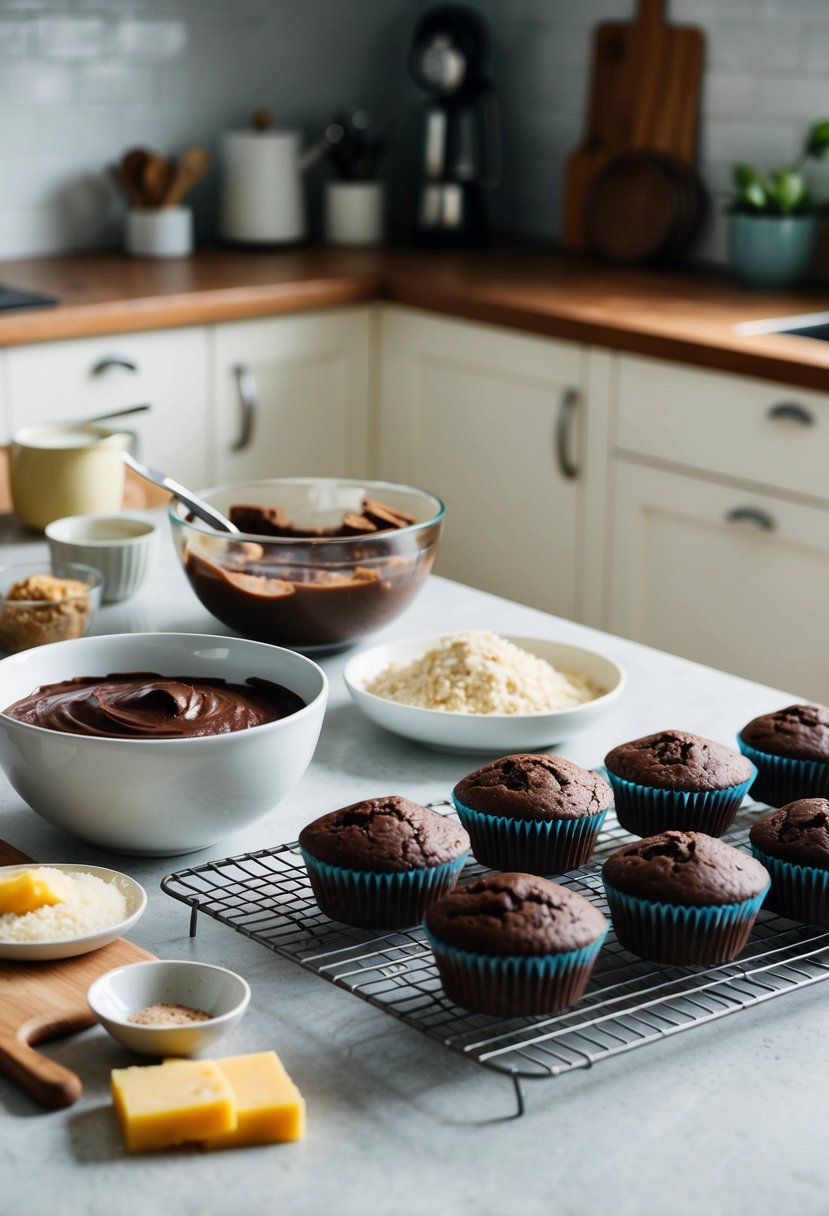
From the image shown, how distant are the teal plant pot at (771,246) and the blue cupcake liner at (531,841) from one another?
2380 millimetres

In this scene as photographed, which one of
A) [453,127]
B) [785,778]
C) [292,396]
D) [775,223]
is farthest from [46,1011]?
[453,127]

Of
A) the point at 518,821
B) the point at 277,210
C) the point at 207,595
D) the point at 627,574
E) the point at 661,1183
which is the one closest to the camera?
the point at 661,1183

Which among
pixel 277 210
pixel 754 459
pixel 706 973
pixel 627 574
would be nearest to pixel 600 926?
pixel 706 973

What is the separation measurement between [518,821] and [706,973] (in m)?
0.17

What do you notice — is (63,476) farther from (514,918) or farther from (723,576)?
(723,576)

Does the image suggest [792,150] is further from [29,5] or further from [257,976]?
[257,976]

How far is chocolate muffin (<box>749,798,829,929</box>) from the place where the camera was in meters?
1.03

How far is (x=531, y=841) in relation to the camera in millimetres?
1087

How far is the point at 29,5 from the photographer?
344 cm

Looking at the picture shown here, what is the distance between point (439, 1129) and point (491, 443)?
8.16 feet

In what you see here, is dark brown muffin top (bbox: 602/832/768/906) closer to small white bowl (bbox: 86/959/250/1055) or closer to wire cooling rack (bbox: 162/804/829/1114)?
wire cooling rack (bbox: 162/804/829/1114)

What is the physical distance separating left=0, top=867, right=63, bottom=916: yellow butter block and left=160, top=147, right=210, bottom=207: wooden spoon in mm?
2831

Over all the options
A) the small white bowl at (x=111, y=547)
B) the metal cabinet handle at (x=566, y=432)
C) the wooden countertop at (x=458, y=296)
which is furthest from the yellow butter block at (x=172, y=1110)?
the metal cabinet handle at (x=566, y=432)

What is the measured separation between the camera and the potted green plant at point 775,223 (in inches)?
126
